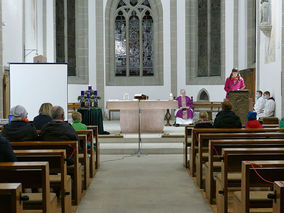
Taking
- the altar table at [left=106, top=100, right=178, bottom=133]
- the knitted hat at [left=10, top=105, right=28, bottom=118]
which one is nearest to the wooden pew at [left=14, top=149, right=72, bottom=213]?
the knitted hat at [left=10, top=105, right=28, bottom=118]

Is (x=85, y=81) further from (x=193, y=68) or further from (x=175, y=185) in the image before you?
(x=175, y=185)

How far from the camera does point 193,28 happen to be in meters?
15.8

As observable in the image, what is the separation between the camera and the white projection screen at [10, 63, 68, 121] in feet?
27.1

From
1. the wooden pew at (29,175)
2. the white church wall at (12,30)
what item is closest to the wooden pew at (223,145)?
the wooden pew at (29,175)

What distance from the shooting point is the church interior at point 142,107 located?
12.2ft

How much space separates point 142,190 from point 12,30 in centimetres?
660

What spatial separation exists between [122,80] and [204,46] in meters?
3.53

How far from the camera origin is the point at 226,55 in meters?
Result: 15.2

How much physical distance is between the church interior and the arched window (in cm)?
4

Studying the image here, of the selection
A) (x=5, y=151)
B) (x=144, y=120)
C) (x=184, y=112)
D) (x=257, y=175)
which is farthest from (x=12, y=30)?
(x=257, y=175)

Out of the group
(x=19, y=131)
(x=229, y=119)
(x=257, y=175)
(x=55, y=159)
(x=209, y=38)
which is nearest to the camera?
(x=257, y=175)

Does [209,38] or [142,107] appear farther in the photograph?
[209,38]

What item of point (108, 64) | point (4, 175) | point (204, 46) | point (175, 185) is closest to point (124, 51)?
point (108, 64)

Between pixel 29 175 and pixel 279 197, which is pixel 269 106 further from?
pixel 279 197
